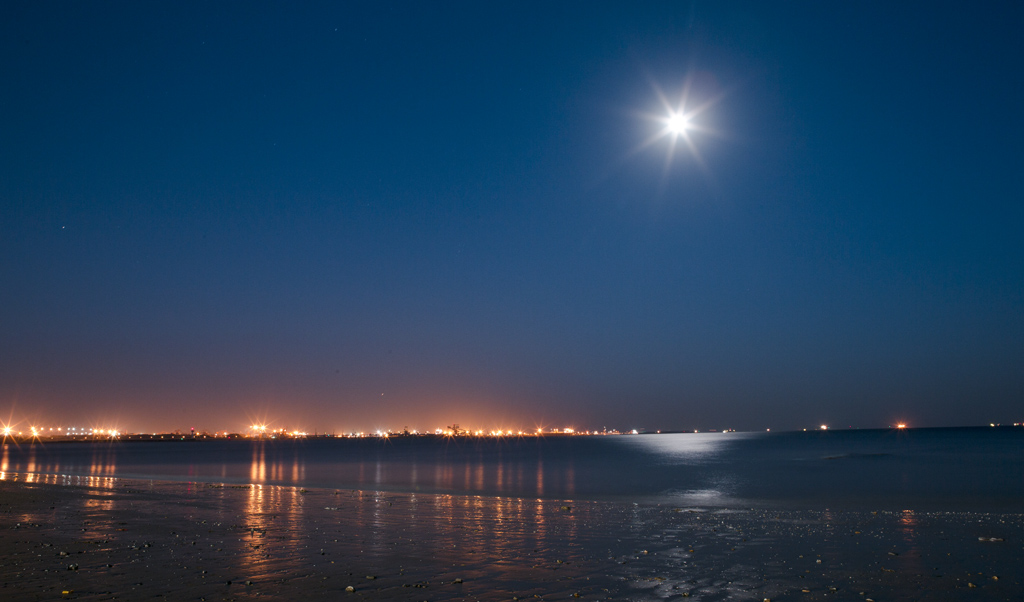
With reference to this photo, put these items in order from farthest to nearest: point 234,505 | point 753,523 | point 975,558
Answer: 1. point 234,505
2. point 753,523
3. point 975,558

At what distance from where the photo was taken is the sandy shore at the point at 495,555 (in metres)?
11.1

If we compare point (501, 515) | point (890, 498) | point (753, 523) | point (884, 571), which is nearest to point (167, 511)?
point (501, 515)

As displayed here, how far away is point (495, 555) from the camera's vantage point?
14.4 m

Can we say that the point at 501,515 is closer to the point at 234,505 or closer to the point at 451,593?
the point at 234,505

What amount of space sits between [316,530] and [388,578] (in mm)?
6795

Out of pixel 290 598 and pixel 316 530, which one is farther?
pixel 316 530

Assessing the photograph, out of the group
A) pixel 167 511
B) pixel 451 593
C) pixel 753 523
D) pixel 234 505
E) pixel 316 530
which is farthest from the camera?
pixel 234 505

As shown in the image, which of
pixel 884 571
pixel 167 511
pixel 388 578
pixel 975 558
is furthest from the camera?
pixel 167 511

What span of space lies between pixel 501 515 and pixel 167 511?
37.8ft

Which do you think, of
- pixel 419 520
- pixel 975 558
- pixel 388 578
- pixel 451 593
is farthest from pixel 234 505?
pixel 975 558

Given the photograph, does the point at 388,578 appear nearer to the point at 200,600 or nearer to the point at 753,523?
the point at 200,600

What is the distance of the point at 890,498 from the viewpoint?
36156 millimetres

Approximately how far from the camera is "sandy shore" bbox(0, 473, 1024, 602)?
1112cm

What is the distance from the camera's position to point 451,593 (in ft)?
35.6
